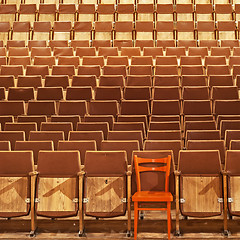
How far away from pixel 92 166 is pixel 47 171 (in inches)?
2.6

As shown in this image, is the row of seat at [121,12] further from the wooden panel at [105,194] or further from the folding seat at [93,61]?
the wooden panel at [105,194]

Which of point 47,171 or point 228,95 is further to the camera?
point 228,95

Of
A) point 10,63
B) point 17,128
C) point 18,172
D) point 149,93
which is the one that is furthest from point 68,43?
point 18,172

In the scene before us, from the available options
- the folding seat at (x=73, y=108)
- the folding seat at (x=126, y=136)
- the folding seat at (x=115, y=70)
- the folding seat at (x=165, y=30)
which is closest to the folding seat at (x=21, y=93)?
the folding seat at (x=73, y=108)

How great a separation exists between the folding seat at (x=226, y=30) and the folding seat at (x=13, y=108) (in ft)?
2.40

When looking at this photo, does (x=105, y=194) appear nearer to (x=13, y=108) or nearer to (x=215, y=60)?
(x=13, y=108)

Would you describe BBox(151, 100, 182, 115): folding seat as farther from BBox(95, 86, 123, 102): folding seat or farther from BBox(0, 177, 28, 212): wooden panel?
BBox(0, 177, 28, 212): wooden panel

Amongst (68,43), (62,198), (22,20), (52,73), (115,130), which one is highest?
(22,20)

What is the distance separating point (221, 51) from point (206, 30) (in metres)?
0.17

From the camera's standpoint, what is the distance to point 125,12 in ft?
4.86

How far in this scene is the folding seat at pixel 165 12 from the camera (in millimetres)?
1455

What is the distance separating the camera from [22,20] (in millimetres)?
1487

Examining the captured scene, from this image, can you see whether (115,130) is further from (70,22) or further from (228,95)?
(70,22)

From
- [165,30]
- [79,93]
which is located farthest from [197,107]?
[165,30]
